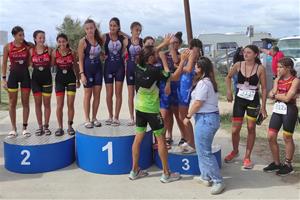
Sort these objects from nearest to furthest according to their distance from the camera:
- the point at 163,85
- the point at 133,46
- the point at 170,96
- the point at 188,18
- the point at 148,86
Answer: the point at 148,86
the point at 163,85
the point at 170,96
the point at 133,46
the point at 188,18

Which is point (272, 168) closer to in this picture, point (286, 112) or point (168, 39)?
point (286, 112)

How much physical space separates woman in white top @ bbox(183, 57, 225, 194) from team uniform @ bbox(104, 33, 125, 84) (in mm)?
1780

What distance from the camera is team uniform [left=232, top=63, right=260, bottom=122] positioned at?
568 cm

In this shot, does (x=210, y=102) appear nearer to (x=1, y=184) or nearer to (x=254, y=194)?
(x=254, y=194)

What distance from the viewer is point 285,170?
5539 millimetres

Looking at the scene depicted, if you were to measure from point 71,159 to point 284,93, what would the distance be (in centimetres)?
332

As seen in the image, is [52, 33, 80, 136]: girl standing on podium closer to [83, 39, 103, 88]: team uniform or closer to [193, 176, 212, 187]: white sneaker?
[83, 39, 103, 88]: team uniform

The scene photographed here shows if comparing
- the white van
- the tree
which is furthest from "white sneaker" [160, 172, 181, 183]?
the tree

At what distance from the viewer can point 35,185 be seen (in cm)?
520

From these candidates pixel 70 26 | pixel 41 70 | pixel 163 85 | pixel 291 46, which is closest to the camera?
pixel 163 85

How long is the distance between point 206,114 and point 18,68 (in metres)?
3.19

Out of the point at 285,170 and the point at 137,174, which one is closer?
the point at 137,174

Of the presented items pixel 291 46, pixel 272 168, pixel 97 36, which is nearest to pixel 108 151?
pixel 97 36

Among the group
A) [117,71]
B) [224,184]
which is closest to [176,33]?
[117,71]
